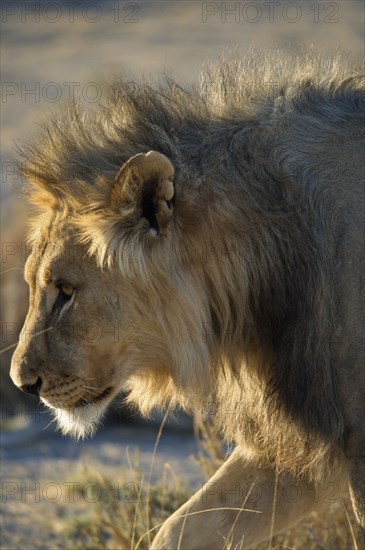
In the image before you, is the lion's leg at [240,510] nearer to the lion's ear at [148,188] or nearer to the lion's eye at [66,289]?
the lion's eye at [66,289]

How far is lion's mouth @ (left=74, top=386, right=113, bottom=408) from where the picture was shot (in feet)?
13.4

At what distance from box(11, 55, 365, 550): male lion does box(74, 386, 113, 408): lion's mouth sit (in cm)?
1

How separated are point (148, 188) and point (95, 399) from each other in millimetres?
745

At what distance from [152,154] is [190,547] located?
1.38 m

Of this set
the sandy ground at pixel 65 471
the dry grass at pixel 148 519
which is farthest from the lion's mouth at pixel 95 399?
the sandy ground at pixel 65 471

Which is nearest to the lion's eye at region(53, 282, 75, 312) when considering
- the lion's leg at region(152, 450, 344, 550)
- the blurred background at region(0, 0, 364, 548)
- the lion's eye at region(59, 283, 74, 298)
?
the lion's eye at region(59, 283, 74, 298)

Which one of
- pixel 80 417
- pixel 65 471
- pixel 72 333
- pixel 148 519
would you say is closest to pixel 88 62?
pixel 65 471

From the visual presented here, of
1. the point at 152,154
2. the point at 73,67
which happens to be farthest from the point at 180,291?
the point at 73,67

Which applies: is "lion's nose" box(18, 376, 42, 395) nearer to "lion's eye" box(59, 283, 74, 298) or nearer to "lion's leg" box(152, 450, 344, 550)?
"lion's eye" box(59, 283, 74, 298)

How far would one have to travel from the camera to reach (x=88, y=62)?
54.3 feet

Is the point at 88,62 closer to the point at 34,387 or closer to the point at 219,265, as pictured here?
the point at 34,387

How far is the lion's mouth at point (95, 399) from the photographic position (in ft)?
13.4

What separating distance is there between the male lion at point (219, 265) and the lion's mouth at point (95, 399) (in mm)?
11

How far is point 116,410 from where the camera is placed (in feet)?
24.3
